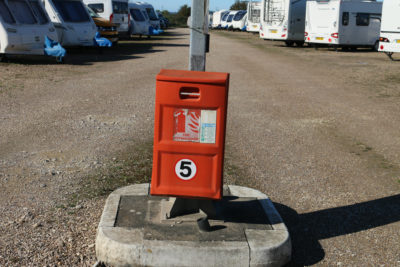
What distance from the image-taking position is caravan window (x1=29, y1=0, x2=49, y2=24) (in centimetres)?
1616

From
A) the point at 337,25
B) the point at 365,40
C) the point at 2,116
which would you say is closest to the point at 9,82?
the point at 2,116

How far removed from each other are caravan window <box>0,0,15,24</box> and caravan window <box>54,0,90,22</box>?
3568mm

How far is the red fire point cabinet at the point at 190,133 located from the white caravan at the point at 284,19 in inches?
1005

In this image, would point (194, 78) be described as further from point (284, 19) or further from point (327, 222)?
point (284, 19)

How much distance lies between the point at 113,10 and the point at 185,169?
22.8 metres

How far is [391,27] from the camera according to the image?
19.7 m

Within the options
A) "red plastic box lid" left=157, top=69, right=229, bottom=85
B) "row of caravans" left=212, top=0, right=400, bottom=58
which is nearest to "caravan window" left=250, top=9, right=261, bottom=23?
"row of caravans" left=212, top=0, right=400, bottom=58

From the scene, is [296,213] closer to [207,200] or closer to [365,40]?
[207,200]

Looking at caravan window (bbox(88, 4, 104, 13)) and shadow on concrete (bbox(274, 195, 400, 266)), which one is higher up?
caravan window (bbox(88, 4, 104, 13))

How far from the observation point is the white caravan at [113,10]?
2497 cm

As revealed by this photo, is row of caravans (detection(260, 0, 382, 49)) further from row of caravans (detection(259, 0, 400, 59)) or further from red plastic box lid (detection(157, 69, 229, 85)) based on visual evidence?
red plastic box lid (detection(157, 69, 229, 85))

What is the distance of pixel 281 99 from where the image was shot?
10680 mm

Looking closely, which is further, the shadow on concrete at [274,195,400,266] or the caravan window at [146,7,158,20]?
the caravan window at [146,7,158,20]

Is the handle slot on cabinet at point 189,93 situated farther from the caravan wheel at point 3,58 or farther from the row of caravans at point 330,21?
the row of caravans at point 330,21
